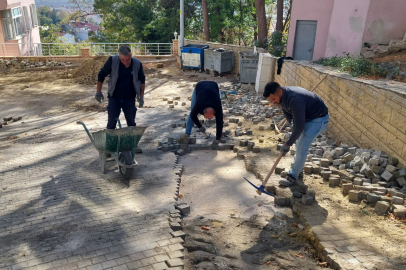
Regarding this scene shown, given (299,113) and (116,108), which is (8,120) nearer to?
(116,108)

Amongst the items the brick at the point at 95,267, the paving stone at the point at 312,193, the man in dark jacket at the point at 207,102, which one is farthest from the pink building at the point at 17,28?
the paving stone at the point at 312,193

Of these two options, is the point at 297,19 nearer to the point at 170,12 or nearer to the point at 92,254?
the point at 170,12

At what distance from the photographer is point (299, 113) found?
442cm

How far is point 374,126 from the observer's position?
561 cm

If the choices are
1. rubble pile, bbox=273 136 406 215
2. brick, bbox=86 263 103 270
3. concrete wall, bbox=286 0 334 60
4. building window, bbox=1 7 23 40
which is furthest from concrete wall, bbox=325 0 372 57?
building window, bbox=1 7 23 40

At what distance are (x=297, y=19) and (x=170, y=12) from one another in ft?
38.4

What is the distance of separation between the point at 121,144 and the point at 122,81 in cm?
124

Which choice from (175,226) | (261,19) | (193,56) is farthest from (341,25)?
(175,226)

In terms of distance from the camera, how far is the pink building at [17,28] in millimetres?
19562

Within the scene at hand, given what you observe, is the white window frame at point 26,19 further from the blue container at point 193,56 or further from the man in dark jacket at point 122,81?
the man in dark jacket at point 122,81

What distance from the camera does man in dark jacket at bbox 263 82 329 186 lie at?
4.43 m

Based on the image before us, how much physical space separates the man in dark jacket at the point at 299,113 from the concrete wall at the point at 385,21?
9279 millimetres

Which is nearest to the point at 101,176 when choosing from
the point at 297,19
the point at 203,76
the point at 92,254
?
the point at 92,254

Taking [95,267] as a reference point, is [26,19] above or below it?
above
